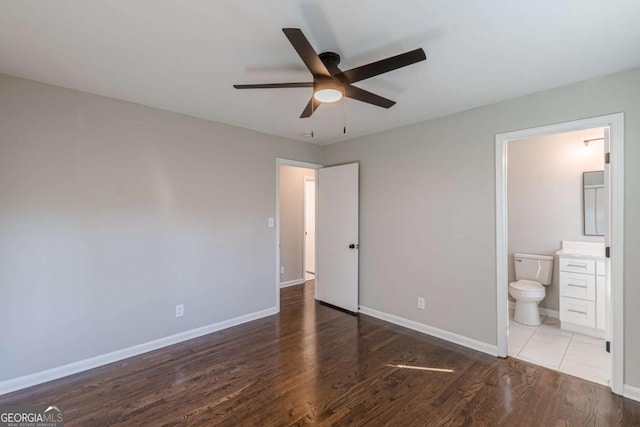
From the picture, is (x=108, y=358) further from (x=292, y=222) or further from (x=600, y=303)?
(x=600, y=303)

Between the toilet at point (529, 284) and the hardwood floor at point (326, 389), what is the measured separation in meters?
1.10

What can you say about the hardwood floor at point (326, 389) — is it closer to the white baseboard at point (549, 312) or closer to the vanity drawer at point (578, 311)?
the vanity drawer at point (578, 311)

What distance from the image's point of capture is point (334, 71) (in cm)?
181

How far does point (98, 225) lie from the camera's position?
2623 mm

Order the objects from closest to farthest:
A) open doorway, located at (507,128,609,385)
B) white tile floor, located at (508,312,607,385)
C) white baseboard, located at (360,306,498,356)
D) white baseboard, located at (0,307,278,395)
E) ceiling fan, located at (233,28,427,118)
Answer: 1. ceiling fan, located at (233,28,427,118)
2. white baseboard, located at (0,307,278,395)
3. white tile floor, located at (508,312,607,385)
4. white baseboard, located at (360,306,498,356)
5. open doorway, located at (507,128,609,385)

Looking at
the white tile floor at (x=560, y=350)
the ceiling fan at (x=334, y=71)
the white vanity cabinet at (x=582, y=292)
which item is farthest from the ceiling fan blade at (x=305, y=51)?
the white vanity cabinet at (x=582, y=292)

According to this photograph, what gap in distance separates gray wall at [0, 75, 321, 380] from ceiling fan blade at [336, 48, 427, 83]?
2171mm

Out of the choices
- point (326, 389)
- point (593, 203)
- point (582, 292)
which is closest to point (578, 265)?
point (582, 292)

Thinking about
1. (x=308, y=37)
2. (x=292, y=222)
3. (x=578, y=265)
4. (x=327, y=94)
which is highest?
(x=308, y=37)

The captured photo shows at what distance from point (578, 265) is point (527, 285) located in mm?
559

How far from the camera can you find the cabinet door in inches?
123

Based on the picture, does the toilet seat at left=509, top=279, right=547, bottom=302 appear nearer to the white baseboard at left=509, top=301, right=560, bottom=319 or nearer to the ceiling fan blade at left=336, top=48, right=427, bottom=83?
the white baseboard at left=509, top=301, right=560, bottom=319

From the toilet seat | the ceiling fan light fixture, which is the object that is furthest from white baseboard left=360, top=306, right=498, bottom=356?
the ceiling fan light fixture

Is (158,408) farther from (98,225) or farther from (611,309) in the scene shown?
(611,309)
